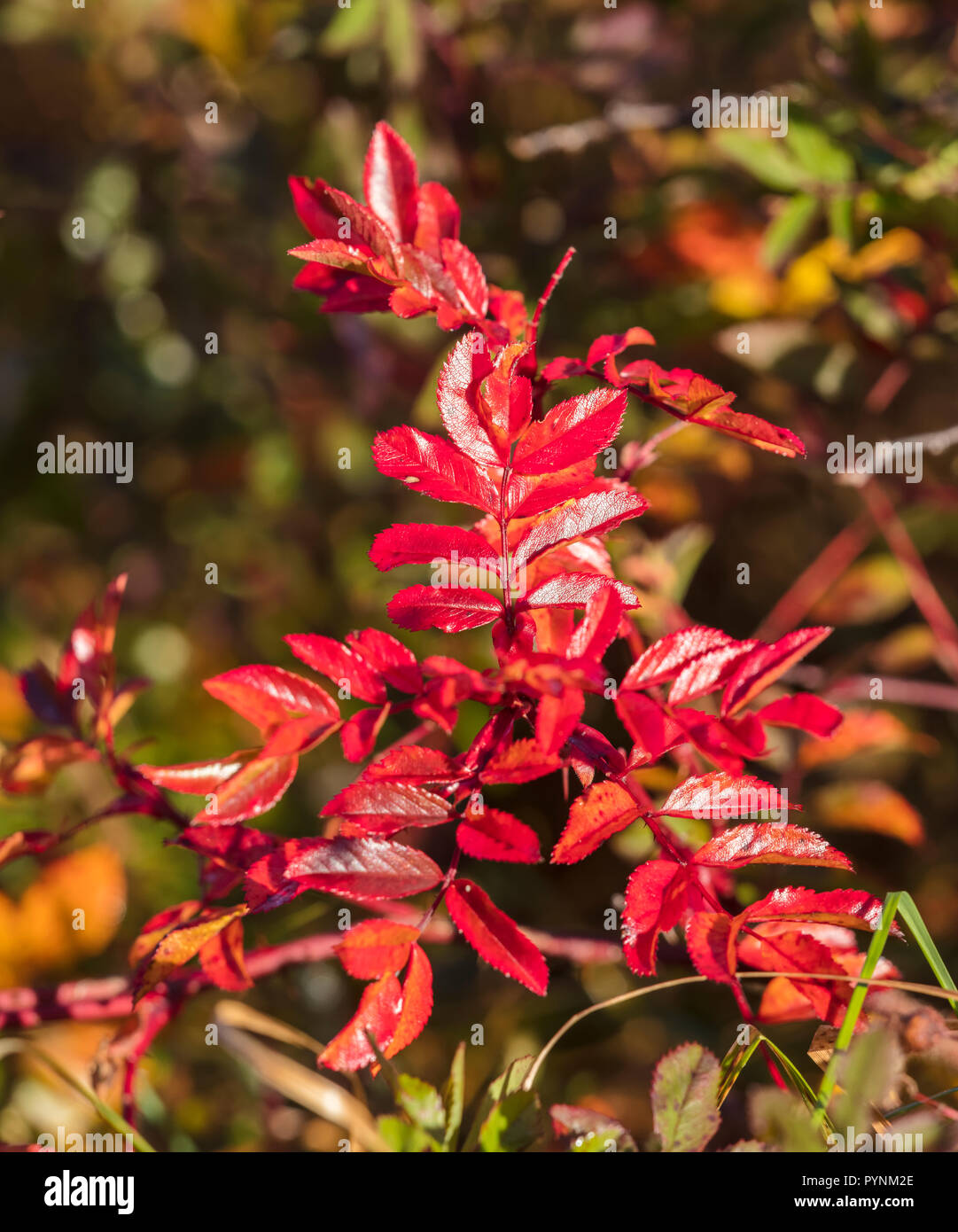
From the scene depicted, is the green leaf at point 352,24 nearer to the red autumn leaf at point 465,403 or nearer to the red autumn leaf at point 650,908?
the red autumn leaf at point 465,403

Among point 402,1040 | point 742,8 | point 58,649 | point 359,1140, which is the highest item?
point 742,8

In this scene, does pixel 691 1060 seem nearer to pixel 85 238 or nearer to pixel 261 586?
pixel 261 586

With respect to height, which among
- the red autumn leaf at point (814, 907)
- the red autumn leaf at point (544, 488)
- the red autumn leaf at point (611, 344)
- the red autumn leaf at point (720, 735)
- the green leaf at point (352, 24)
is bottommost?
the red autumn leaf at point (814, 907)

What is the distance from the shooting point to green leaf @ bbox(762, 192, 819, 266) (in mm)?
813

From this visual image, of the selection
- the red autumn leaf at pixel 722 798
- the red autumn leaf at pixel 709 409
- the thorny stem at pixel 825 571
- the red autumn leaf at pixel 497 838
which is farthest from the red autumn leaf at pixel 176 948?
the thorny stem at pixel 825 571

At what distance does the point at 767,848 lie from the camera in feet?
1.45

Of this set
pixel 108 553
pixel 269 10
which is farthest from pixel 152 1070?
pixel 269 10

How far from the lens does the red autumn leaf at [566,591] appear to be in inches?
17.4

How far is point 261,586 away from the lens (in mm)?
1210

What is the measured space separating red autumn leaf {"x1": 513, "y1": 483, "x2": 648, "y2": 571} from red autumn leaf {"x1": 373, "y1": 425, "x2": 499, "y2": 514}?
0.08 ft

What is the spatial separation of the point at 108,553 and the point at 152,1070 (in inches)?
27.9

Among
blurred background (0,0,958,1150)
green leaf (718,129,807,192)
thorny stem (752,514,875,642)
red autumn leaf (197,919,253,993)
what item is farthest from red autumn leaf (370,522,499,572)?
thorny stem (752,514,875,642)

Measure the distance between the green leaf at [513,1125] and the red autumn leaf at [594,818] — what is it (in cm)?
15

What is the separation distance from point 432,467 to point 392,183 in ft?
0.64
